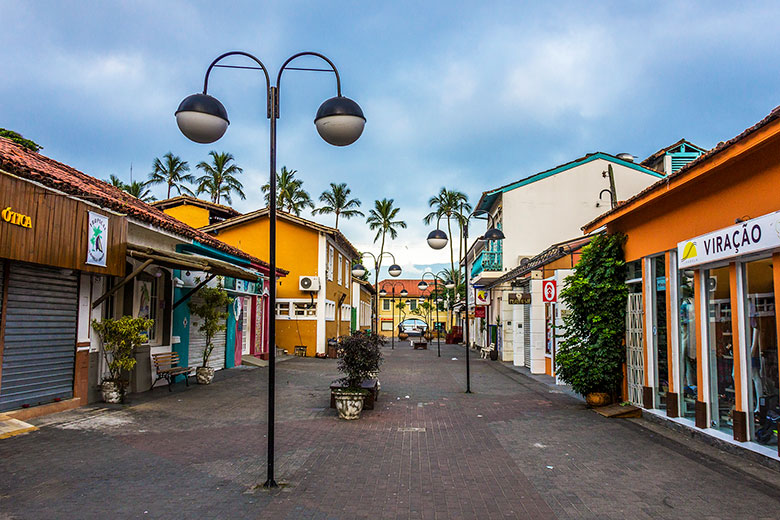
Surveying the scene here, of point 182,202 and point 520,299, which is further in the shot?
point 182,202

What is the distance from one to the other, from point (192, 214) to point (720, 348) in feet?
81.8

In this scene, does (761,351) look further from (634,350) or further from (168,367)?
(168,367)

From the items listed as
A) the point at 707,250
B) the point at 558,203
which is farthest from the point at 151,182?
the point at 707,250

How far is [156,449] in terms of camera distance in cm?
714

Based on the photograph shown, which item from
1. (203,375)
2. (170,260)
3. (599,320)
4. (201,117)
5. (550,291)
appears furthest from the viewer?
(203,375)

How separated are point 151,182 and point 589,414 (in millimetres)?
42373

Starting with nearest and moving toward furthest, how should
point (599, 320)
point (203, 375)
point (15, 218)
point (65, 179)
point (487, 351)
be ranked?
point (15, 218)
point (65, 179)
point (599, 320)
point (203, 375)
point (487, 351)

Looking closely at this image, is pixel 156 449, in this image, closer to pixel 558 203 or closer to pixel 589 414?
pixel 589 414

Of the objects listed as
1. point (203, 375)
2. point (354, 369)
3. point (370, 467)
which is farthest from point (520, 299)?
point (370, 467)

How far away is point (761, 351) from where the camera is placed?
6.89m

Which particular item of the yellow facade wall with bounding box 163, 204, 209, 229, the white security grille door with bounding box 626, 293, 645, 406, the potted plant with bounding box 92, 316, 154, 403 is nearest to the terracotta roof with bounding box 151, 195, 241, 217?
the yellow facade wall with bounding box 163, 204, 209, 229

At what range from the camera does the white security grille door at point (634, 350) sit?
1012 cm

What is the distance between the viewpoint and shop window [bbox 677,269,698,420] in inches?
332

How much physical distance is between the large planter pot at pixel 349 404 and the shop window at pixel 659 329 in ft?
16.8
